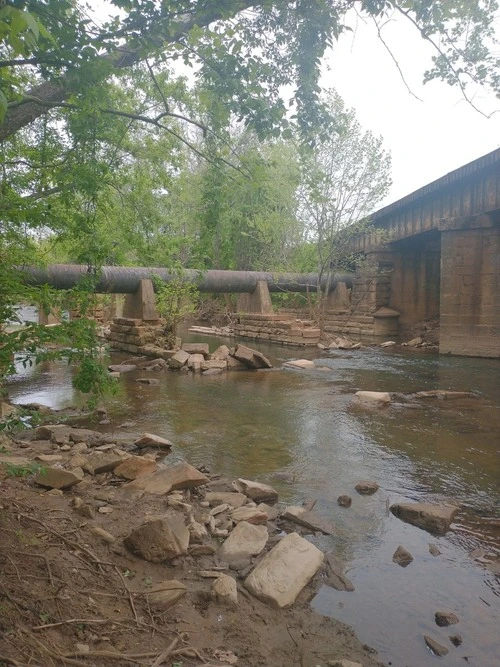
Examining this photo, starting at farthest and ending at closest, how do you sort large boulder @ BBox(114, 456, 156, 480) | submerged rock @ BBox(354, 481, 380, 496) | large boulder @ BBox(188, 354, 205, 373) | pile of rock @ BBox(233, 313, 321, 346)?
1. pile of rock @ BBox(233, 313, 321, 346)
2. large boulder @ BBox(188, 354, 205, 373)
3. submerged rock @ BBox(354, 481, 380, 496)
4. large boulder @ BBox(114, 456, 156, 480)

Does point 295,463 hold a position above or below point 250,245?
below

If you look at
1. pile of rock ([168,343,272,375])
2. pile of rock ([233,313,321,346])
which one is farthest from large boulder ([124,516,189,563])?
pile of rock ([233,313,321,346])

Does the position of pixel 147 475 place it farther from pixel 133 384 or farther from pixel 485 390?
pixel 485 390

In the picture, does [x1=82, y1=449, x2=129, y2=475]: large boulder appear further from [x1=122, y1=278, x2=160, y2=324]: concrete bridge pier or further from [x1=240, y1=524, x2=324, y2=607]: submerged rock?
[x1=122, y1=278, x2=160, y2=324]: concrete bridge pier

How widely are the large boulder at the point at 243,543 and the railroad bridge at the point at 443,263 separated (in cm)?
1355

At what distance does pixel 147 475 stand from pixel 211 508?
0.79 meters

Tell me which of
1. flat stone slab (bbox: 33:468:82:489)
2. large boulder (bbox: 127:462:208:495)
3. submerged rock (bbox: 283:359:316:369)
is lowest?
submerged rock (bbox: 283:359:316:369)

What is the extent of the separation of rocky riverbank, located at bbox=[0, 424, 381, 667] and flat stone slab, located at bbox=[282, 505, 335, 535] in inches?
0.6

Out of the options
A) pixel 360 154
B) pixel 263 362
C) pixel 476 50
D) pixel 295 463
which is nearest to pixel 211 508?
pixel 295 463

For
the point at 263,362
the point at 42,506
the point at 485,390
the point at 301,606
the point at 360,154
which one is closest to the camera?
the point at 301,606

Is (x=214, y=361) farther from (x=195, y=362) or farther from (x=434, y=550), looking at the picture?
(x=434, y=550)

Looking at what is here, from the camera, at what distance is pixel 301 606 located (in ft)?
10.3

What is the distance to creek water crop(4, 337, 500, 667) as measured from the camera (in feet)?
10.3

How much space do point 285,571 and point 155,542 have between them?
2.88 feet
